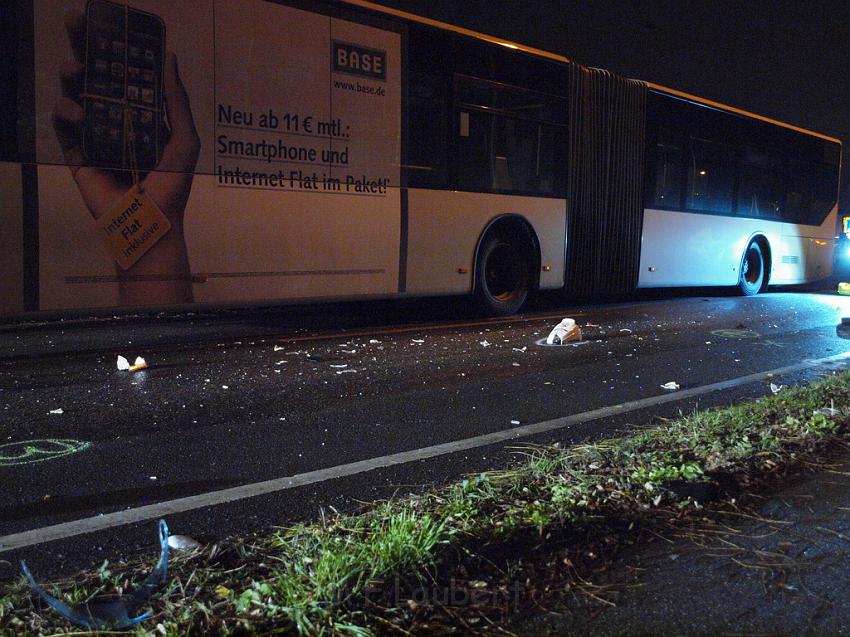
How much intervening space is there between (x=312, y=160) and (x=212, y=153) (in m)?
1.14

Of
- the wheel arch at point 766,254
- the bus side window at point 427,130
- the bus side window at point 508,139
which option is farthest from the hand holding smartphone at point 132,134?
the wheel arch at point 766,254

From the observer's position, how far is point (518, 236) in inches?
445

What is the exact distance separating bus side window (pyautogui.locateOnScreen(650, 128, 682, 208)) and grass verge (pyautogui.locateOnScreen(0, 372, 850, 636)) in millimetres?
9028

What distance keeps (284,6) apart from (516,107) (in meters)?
3.61

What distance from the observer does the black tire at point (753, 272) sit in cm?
1597

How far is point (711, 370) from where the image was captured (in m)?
7.49

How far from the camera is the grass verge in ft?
8.22

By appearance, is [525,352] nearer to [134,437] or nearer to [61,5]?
[134,437]

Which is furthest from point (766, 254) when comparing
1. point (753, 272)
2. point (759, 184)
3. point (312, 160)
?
point (312, 160)

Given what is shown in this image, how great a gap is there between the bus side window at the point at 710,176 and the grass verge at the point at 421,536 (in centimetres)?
979

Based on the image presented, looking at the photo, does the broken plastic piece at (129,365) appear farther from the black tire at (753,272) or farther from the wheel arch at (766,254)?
the wheel arch at (766,254)

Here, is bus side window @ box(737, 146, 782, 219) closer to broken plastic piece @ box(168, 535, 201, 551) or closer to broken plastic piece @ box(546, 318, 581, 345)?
broken plastic piece @ box(546, 318, 581, 345)

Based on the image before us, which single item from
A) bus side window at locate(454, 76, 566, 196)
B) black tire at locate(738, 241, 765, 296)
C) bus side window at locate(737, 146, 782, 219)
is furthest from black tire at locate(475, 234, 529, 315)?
black tire at locate(738, 241, 765, 296)

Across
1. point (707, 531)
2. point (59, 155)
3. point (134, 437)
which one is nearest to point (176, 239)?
point (59, 155)
